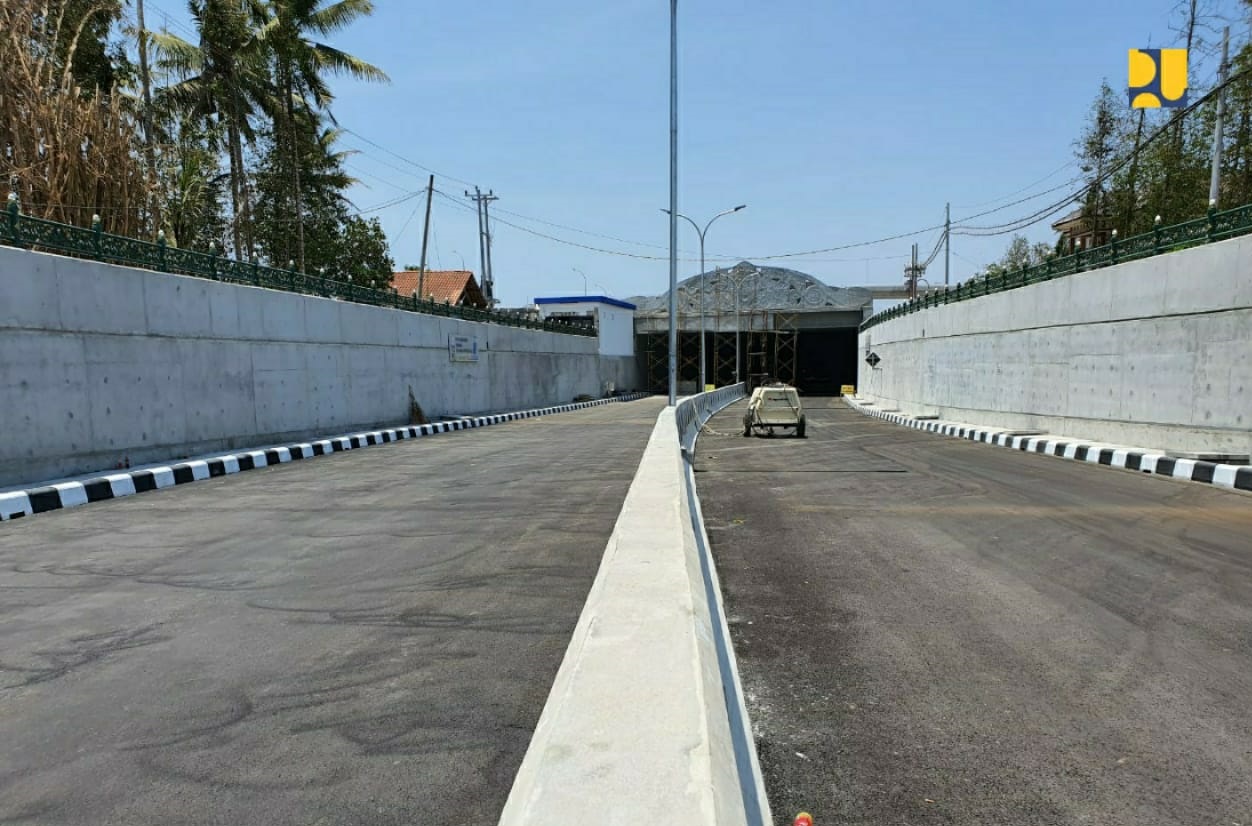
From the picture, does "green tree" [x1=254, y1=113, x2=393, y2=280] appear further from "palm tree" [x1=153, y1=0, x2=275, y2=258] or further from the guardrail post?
the guardrail post

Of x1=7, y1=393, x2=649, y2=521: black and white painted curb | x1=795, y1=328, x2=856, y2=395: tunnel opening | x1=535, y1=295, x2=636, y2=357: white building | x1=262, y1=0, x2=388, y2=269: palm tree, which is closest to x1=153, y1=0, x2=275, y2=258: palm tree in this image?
x1=262, y1=0, x2=388, y2=269: palm tree

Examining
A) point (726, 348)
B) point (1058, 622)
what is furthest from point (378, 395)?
point (726, 348)


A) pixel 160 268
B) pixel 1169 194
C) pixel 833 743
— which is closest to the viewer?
pixel 833 743

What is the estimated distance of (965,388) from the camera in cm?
2409

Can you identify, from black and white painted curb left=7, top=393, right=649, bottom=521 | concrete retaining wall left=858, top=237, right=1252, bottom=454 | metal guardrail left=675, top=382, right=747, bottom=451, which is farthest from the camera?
metal guardrail left=675, top=382, right=747, bottom=451

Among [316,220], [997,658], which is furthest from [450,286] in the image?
[997,658]

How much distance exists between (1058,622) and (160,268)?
1412cm

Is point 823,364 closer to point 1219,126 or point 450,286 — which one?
point 450,286

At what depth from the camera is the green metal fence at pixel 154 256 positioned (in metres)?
10.5

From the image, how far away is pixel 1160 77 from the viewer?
87.4 feet

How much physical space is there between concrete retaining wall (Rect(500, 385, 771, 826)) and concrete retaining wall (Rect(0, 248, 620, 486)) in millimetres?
10004

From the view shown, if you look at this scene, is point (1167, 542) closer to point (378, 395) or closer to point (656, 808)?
point (656, 808)

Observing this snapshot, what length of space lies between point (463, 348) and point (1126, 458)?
21.2 metres

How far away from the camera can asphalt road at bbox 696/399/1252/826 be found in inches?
110
